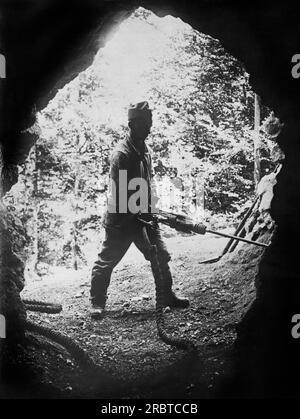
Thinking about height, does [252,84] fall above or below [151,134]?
above

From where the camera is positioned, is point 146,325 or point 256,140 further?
point 256,140

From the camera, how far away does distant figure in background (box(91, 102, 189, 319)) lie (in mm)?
4160

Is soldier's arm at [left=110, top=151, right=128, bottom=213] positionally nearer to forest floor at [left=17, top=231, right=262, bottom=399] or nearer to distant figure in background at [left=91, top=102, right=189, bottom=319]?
distant figure in background at [left=91, top=102, right=189, bottom=319]

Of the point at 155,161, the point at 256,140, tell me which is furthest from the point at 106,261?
the point at 256,140

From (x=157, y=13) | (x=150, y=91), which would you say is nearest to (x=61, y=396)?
(x=150, y=91)

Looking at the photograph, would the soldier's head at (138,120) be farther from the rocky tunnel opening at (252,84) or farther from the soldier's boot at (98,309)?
the soldier's boot at (98,309)

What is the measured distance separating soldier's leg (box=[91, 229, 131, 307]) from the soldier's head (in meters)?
1.05

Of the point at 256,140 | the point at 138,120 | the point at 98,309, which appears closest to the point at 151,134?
the point at 138,120

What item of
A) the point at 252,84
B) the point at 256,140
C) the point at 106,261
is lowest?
the point at 106,261

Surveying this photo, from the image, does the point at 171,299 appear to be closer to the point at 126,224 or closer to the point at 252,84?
the point at 126,224

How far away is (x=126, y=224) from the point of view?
4.16 m

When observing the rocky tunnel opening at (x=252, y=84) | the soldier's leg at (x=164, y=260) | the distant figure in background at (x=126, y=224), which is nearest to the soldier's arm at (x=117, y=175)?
the distant figure in background at (x=126, y=224)

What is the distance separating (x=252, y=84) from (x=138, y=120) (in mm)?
1261

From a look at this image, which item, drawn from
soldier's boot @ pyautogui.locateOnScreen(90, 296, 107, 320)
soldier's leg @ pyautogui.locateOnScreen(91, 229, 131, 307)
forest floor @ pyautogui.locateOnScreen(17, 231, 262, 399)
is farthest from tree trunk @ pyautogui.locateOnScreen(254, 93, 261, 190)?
soldier's boot @ pyautogui.locateOnScreen(90, 296, 107, 320)
